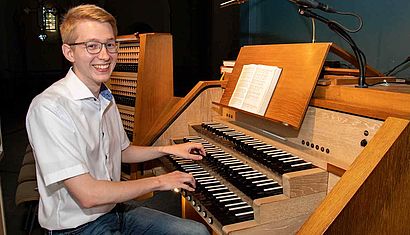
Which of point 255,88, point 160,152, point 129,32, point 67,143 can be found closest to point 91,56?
point 67,143

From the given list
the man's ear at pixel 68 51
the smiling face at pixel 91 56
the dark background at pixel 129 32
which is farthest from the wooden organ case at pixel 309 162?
the dark background at pixel 129 32

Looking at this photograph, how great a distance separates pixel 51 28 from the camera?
3.89 meters

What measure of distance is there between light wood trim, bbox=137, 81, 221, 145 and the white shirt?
90 centimetres

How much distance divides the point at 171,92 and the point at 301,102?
1.46 m

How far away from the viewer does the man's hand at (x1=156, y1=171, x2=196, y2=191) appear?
151 centimetres

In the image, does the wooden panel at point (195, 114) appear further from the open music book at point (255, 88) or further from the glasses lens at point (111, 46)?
the glasses lens at point (111, 46)

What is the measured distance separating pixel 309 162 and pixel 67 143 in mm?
1058

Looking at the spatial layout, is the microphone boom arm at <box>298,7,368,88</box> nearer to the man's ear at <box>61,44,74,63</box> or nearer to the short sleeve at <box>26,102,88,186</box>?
the man's ear at <box>61,44,74,63</box>

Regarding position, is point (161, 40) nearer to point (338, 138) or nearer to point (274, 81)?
point (274, 81)

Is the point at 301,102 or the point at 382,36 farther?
the point at 382,36

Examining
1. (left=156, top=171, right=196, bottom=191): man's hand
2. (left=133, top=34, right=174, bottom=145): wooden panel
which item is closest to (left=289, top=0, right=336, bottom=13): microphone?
(left=156, top=171, right=196, bottom=191): man's hand

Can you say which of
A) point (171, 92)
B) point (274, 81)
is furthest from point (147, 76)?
point (274, 81)

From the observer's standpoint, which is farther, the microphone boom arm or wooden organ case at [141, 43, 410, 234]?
the microphone boom arm

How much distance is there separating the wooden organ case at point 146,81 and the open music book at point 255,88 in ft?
2.75
